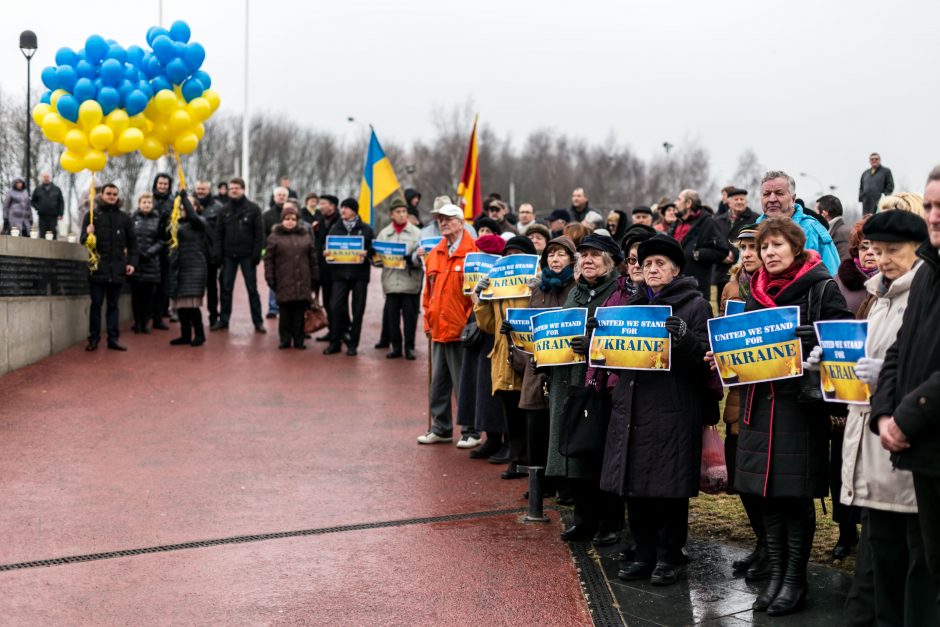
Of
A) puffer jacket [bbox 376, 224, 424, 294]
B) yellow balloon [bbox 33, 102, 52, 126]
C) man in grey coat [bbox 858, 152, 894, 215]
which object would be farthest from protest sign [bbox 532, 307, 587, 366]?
man in grey coat [bbox 858, 152, 894, 215]

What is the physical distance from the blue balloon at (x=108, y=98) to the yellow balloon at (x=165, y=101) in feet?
1.96

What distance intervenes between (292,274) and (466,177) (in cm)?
313

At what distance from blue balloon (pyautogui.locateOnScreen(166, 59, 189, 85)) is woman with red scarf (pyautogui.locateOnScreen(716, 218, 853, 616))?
11.5 m

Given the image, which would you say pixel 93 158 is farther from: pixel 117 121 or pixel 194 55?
pixel 194 55

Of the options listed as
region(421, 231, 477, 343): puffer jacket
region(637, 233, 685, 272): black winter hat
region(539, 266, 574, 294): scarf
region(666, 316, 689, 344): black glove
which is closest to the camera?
region(666, 316, 689, 344): black glove

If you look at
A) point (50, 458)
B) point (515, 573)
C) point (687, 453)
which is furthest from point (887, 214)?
point (50, 458)

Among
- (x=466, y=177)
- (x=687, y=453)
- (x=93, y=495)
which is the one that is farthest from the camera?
(x=466, y=177)

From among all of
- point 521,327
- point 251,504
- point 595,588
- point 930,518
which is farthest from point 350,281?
point 930,518

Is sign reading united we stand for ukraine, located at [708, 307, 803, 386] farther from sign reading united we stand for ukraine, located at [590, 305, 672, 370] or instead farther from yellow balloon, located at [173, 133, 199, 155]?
yellow balloon, located at [173, 133, 199, 155]

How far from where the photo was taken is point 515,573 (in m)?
7.29

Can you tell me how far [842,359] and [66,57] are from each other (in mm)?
12601

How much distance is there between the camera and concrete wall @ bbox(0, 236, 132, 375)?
1486 centimetres

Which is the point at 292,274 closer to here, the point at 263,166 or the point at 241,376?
the point at 241,376

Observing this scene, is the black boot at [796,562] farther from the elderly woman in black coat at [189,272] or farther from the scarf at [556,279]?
the elderly woman in black coat at [189,272]
